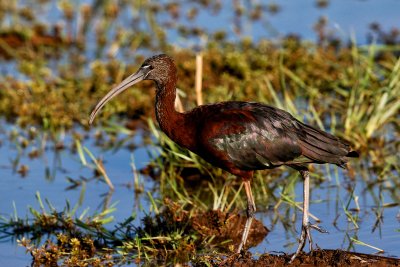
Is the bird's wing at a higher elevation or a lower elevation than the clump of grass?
higher

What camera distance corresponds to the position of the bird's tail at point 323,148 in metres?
6.68

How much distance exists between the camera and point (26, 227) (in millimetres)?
7543

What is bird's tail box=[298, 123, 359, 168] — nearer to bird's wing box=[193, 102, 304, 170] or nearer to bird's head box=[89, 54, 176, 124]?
bird's wing box=[193, 102, 304, 170]

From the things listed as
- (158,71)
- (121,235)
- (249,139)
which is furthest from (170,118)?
(121,235)

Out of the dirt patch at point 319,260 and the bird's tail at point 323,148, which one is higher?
the bird's tail at point 323,148

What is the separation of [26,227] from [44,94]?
12.1 feet

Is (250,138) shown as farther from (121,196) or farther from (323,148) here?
(121,196)

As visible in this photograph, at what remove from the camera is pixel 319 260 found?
625cm

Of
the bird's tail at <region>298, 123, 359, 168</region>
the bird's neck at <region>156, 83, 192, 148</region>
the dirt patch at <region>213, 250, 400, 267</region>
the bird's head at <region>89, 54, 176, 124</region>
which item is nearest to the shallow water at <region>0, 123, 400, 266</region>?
the dirt patch at <region>213, 250, 400, 267</region>

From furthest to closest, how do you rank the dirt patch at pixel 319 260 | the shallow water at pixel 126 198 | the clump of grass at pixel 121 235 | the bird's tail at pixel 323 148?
1. the shallow water at pixel 126 198
2. the clump of grass at pixel 121 235
3. the bird's tail at pixel 323 148
4. the dirt patch at pixel 319 260

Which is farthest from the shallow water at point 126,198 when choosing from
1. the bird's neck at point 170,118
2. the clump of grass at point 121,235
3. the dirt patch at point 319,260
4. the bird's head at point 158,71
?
the bird's head at point 158,71

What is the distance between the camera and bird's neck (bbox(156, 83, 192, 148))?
6.76 m

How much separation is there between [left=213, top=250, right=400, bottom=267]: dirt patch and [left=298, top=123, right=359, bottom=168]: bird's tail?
715 millimetres

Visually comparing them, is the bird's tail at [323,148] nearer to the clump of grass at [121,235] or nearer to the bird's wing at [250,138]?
the bird's wing at [250,138]
